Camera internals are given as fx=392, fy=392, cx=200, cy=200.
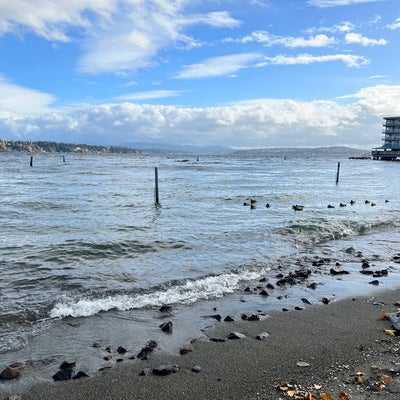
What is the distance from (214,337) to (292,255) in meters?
9.04

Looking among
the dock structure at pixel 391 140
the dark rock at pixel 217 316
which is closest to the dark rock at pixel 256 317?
the dark rock at pixel 217 316

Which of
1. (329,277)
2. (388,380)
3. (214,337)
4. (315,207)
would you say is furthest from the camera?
(315,207)

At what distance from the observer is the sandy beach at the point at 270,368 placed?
19.6 ft

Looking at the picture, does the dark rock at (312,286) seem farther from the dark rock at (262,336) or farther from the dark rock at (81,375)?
the dark rock at (81,375)

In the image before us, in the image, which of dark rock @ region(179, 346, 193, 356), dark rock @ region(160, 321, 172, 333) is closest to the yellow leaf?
dark rock @ region(179, 346, 193, 356)

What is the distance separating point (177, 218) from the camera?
25.4m

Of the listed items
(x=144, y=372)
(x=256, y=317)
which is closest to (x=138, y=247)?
(x=256, y=317)

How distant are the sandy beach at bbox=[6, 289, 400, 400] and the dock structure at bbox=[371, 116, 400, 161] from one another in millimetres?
147728

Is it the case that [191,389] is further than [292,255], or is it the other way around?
[292,255]

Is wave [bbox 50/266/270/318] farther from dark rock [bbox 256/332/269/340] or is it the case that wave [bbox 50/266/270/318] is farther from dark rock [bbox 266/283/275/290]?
dark rock [bbox 256/332/269/340]

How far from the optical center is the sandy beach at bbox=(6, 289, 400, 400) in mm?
5980

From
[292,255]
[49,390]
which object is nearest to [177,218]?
[292,255]

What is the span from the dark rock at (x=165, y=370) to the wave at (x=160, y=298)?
3502 mm

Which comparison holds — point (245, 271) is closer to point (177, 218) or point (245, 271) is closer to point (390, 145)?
point (177, 218)
